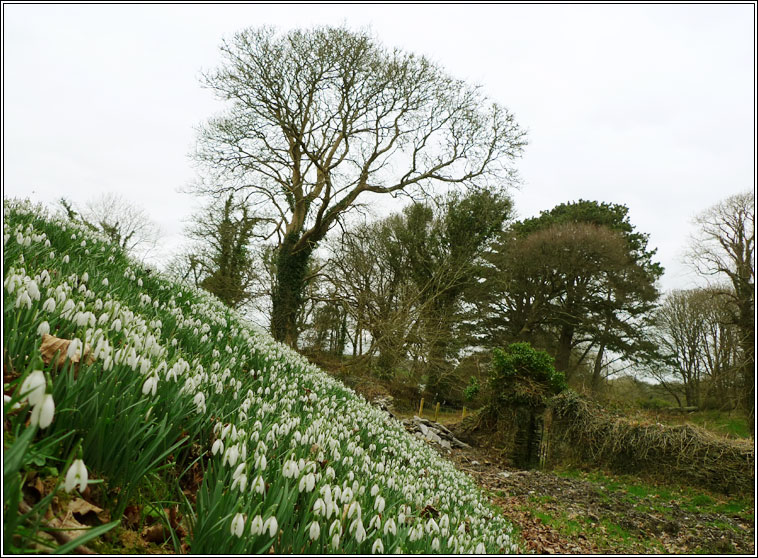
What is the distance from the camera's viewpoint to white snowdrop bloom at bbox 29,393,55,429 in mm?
1313

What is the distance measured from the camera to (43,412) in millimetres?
1321

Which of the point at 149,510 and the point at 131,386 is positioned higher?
the point at 131,386

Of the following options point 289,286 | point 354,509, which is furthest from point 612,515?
point 289,286

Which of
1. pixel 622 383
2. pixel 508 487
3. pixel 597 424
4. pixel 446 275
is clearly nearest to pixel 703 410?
pixel 597 424

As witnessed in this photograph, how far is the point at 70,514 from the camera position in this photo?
157cm

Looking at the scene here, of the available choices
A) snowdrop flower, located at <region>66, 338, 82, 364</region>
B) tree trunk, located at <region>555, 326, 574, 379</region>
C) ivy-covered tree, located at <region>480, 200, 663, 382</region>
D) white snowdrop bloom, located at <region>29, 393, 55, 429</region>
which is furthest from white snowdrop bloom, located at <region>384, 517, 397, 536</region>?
tree trunk, located at <region>555, 326, 574, 379</region>

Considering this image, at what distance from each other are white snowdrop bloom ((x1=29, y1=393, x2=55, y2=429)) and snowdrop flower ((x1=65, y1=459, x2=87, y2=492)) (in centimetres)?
16

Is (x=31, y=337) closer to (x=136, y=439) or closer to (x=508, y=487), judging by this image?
(x=136, y=439)

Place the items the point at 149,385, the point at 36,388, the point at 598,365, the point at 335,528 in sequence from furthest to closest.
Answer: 1. the point at 598,365
2. the point at 149,385
3. the point at 335,528
4. the point at 36,388

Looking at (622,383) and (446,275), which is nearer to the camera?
(446,275)

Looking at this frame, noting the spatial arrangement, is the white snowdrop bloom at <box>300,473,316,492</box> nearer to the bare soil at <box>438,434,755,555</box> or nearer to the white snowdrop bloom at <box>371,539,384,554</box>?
the white snowdrop bloom at <box>371,539,384,554</box>

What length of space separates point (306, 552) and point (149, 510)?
2.66ft

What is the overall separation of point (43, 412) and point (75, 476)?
0.78 feet

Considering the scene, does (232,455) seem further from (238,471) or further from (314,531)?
(314,531)
